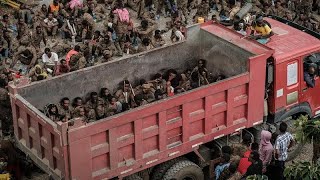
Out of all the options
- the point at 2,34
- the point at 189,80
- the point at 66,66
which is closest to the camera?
the point at 189,80

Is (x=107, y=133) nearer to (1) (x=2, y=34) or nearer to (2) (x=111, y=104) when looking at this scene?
(2) (x=111, y=104)

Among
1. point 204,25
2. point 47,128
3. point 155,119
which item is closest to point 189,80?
point 204,25

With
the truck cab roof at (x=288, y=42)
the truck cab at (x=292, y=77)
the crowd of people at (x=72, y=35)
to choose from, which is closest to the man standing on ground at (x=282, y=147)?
the truck cab at (x=292, y=77)

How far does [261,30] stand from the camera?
1470 cm

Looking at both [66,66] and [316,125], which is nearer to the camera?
[316,125]

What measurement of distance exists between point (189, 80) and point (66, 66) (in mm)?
3492

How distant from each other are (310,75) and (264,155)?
1942mm

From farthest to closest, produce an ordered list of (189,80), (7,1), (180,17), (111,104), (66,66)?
(7,1) → (180,17) → (66,66) → (189,80) → (111,104)

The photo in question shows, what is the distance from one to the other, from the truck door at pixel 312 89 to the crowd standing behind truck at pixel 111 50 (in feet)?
0.06

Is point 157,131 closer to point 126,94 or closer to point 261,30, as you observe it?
point 126,94

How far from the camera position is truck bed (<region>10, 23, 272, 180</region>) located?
1168 cm

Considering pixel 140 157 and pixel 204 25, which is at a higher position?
pixel 204 25

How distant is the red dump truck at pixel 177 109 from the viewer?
38.8ft

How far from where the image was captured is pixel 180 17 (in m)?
21.3
